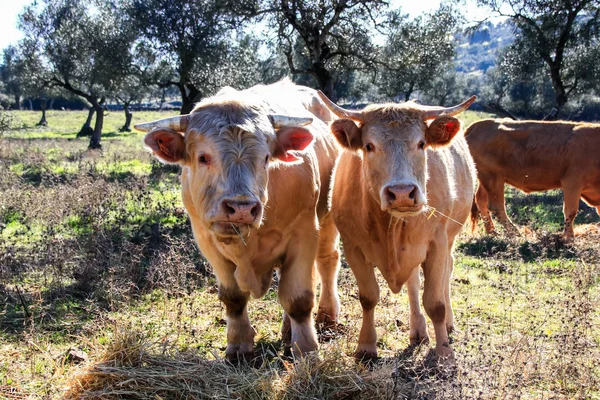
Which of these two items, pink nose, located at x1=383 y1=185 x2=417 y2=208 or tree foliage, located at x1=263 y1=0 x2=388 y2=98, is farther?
tree foliage, located at x1=263 y1=0 x2=388 y2=98

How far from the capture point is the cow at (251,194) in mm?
4008

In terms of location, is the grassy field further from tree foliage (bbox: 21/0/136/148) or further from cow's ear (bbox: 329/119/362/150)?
tree foliage (bbox: 21/0/136/148)

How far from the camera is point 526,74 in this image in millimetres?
22906

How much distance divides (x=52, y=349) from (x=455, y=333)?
3.97 m

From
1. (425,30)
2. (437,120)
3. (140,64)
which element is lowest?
(437,120)

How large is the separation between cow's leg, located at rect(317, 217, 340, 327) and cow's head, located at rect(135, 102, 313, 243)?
75.9 inches

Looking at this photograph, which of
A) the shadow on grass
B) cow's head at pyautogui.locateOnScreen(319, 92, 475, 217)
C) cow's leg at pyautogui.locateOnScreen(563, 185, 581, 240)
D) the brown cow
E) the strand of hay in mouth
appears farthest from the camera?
cow's leg at pyautogui.locateOnScreen(563, 185, 581, 240)

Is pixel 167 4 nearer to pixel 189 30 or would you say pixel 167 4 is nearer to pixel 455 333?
pixel 189 30

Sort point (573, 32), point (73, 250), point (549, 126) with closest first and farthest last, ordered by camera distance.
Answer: point (73, 250) → point (549, 126) → point (573, 32)

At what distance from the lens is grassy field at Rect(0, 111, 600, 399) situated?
4234 millimetres

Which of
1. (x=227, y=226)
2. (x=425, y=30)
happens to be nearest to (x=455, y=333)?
(x=227, y=226)

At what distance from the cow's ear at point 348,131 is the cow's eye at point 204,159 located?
4.03 feet

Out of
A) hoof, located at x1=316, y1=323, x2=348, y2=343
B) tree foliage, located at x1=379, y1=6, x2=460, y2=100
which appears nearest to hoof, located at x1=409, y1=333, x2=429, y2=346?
hoof, located at x1=316, y1=323, x2=348, y2=343

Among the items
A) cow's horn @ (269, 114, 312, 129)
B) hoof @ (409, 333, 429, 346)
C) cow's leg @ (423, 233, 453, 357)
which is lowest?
hoof @ (409, 333, 429, 346)
